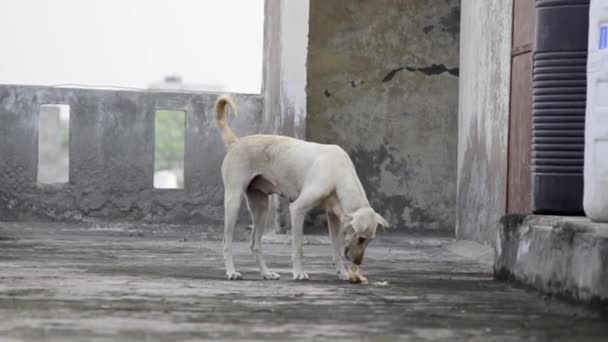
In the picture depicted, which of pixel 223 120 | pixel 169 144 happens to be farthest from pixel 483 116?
pixel 169 144

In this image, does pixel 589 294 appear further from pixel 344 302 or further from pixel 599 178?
pixel 344 302

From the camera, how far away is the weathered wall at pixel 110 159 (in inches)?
626

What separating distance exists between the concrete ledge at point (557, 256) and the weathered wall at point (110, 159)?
24.9 ft

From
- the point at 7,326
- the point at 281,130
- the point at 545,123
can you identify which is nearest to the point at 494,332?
the point at 7,326

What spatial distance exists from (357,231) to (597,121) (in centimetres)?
217

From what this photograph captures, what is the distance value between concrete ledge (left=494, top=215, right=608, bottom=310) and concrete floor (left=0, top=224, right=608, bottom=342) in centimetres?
11

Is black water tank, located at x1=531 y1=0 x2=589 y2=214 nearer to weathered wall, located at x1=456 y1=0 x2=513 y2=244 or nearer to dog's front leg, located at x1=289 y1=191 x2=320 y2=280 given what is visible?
dog's front leg, located at x1=289 y1=191 x2=320 y2=280

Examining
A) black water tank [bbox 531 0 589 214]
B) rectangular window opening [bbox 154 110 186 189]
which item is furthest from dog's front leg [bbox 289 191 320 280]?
rectangular window opening [bbox 154 110 186 189]

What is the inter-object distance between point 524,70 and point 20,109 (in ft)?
23.9

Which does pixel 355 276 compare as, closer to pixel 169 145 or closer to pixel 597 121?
pixel 597 121

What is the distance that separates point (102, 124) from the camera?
16.1 meters

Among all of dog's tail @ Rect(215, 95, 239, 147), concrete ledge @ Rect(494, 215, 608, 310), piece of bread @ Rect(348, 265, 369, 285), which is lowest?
piece of bread @ Rect(348, 265, 369, 285)

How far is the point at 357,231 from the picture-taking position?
8648 millimetres

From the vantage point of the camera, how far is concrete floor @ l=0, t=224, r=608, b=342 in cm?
584
